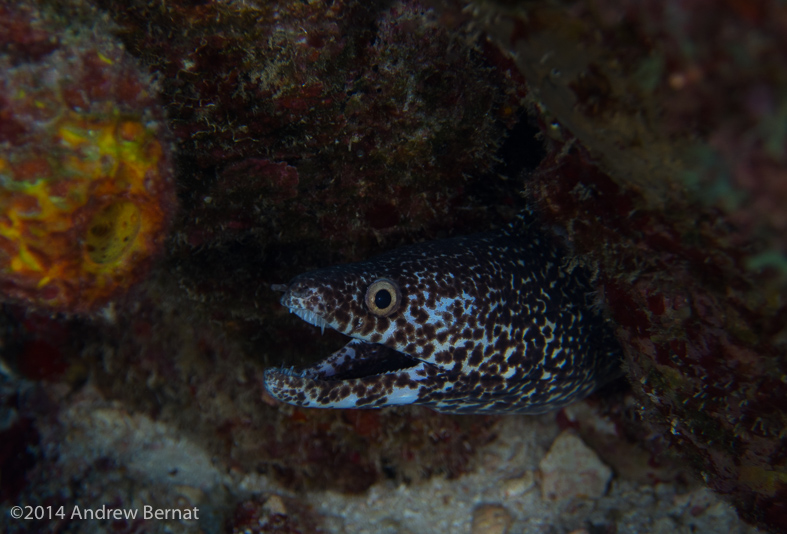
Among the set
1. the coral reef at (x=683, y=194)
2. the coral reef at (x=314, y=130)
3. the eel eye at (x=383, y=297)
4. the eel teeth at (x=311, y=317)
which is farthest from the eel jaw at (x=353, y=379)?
the coral reef at (x=683, y=194)

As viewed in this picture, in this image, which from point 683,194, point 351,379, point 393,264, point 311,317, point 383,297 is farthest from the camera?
point 393,264

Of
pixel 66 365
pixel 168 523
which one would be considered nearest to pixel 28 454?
pixel 66 365

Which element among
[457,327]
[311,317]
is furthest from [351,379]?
[457,327]

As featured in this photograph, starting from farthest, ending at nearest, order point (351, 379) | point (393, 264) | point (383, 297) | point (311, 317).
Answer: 1. point (393, 264)
2. point (351, 379)
3. point (383, 297)
4. point (311, 317)

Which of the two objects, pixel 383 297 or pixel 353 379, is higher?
pixel 383 297

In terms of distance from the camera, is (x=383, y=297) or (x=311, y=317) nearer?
(x=311, y=317)

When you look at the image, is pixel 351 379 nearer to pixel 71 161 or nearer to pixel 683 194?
pixel 71 161
